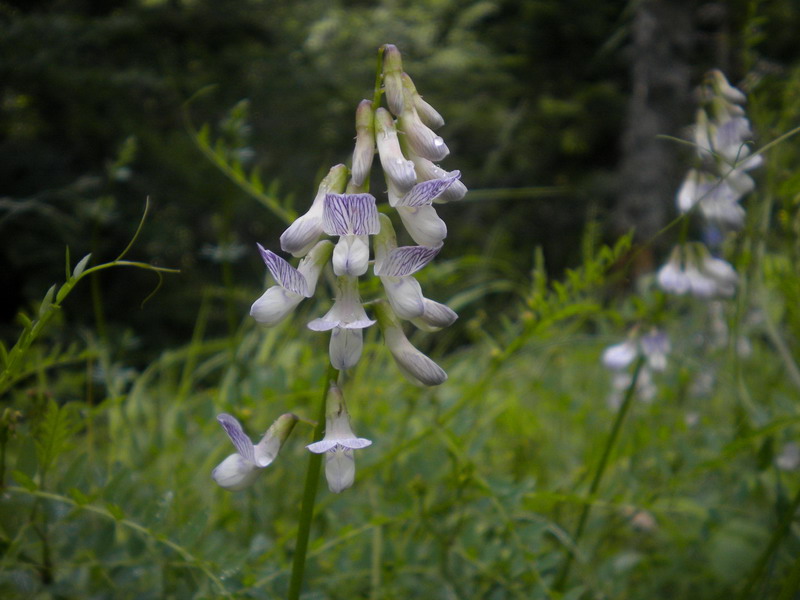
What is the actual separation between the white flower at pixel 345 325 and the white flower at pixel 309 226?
64 mm

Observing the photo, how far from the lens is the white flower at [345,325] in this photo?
81 centimetres

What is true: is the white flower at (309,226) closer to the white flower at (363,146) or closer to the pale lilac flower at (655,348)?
the white flower at (363,146)

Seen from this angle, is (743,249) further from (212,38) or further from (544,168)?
(544,168)

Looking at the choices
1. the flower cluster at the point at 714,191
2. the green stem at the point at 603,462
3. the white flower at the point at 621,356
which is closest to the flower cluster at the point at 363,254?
the green stem at the point at 603,462

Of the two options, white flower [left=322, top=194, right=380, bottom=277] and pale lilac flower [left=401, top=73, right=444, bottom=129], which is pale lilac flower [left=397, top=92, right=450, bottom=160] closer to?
pale lilac flower [left=401, top=73, right=444, bottom=129]

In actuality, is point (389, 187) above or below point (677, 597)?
above

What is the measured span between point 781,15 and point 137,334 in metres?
5.85

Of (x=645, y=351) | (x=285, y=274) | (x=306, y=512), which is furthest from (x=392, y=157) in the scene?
(x=645, y=351)

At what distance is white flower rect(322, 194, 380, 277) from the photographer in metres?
0.79

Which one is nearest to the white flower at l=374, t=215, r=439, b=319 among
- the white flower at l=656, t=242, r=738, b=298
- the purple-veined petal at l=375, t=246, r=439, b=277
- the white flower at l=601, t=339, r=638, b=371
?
A: the purple-veined petal at l=375, t=246, r=439, b=277

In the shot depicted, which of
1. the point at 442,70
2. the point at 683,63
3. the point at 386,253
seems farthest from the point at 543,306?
the point at 683,63

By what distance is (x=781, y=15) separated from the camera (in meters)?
5.99

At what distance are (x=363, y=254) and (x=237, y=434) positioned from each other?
0.27 metres

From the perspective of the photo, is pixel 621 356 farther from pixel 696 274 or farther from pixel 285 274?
pixel 285 274
